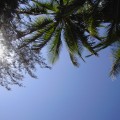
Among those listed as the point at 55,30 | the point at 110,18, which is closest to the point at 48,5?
the point at 55,30

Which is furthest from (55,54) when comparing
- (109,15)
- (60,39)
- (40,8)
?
(109,15)

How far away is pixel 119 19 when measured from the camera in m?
12.9

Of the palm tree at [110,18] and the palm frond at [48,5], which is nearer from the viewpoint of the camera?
the palm tree at [110,18]

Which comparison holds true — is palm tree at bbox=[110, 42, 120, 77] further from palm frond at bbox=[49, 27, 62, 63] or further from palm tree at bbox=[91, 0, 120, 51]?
palm frond at bbox=[49, 27, 62, 63]

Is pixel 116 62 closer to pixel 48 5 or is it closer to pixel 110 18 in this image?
pixel 110 18

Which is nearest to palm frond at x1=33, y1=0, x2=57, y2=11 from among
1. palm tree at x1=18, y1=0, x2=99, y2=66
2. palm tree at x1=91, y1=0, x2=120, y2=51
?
palm tree at x1=18, y1=0, x2=99, y2=66

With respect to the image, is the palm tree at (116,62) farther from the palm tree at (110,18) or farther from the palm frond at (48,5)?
the palm frond at (48,5)

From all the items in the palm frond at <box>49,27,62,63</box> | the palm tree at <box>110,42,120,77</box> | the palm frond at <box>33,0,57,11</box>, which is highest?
the palm frond at <box>33,0,57,11</box>

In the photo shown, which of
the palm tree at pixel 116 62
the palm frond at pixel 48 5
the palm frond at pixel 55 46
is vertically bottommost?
the palm tree at pixel 116 62

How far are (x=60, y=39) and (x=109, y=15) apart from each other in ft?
10.3

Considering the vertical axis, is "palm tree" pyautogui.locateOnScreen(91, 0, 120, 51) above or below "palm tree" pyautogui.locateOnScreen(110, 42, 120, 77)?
above

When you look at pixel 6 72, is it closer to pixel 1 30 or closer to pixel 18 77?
pixel 18 77

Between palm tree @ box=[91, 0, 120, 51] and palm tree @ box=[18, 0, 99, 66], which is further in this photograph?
palm tree @ box=[18, 0, 99, 66]

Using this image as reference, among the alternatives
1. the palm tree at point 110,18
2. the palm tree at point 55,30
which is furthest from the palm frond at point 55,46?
the palm tree at point 110,18
